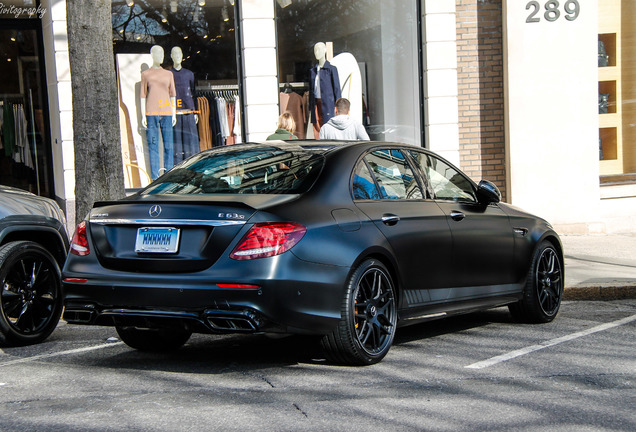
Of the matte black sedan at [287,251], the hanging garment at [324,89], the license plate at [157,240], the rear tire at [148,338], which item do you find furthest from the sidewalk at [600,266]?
the license plate at [157,240]

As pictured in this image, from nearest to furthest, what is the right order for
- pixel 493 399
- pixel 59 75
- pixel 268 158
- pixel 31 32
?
pixel 493 399 < pixel 268 158 < pixel 59 75 < pixel 31 32

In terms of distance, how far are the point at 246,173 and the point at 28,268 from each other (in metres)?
2.08

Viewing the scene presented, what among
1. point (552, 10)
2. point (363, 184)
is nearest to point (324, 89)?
point (552, 10)

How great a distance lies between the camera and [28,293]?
694 cm

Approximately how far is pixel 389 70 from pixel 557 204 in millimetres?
3457

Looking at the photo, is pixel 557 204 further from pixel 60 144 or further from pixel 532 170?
pixel 60 144

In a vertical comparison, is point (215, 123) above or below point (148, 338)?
above

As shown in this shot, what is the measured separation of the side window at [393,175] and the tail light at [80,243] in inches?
78.9

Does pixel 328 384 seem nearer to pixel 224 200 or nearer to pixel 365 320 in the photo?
pixel 365 320

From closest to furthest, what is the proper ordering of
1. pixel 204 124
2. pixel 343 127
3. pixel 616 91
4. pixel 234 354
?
pixel 234 354
pixel 343 127
pixel 204 124
pixel 616 91

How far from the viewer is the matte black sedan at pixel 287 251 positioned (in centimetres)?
532

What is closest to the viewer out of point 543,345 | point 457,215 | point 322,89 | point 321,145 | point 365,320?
Result: point 365,320

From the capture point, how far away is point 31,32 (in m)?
14.0

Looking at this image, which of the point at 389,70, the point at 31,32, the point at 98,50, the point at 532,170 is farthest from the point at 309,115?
the point at 98,50
